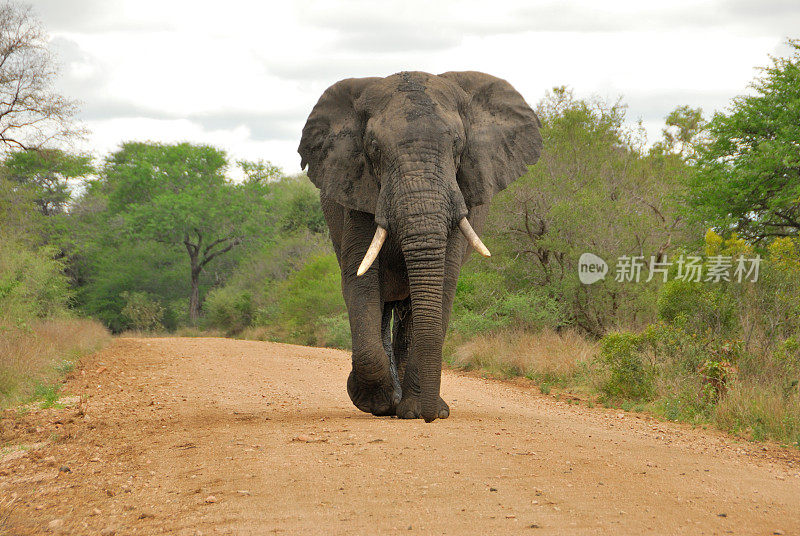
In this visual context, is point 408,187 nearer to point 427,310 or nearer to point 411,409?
point 427,310

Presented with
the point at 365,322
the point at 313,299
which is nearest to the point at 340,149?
the point at 365,322

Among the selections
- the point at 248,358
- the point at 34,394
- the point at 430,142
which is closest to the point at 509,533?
the point at 430,142

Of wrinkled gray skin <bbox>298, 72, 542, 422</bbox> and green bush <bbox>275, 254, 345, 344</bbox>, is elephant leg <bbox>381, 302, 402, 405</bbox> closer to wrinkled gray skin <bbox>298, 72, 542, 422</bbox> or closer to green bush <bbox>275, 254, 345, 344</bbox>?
wrinkled gray skin <bbox>298, 72, 542, 422</bbox>

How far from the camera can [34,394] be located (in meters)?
10.7

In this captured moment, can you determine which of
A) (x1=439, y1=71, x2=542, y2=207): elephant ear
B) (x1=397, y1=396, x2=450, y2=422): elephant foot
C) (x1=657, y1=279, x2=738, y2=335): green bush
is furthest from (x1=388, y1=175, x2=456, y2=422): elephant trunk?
(x1=657, y1=279, x2=738, y2=335): green bush

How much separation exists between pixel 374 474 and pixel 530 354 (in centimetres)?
1047

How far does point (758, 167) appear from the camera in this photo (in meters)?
16.8

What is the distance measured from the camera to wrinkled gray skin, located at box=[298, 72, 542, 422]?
7.29 metres

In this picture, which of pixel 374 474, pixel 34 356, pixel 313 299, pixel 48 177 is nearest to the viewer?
pixel 374 474

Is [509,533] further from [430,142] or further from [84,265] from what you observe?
[84,265]

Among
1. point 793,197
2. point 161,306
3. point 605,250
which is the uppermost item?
point 793,197

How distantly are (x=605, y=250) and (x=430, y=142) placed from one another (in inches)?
441

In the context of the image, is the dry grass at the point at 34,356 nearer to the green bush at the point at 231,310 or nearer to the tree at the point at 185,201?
the green bush at the point at 231,310

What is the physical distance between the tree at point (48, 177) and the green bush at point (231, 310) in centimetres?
1037
